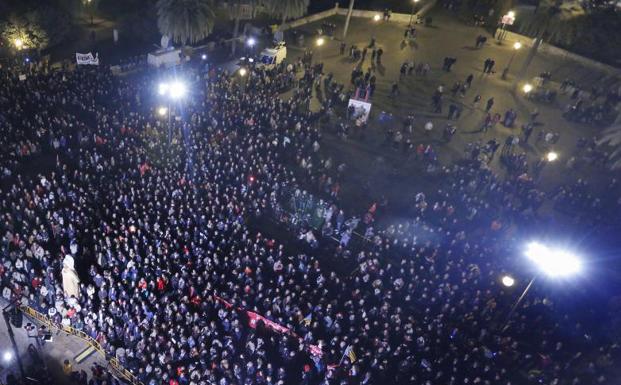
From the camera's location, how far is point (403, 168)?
28.2m

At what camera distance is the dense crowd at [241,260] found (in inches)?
643

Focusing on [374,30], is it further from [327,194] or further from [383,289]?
[383,289]

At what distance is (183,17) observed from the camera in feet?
105

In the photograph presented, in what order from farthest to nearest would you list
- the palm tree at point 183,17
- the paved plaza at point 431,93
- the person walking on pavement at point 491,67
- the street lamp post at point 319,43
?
the street lamp post at point 319,43 < the person walking on pavement at point 491,67 < the palm tree at point 183,17 < the paved plaza at point 431,93

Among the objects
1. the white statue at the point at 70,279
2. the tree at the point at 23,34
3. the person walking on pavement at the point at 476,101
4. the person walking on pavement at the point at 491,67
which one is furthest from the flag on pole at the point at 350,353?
the tree at the point at 23,34

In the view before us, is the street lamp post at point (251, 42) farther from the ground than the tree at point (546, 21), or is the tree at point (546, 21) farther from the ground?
the tree at point (546, 21)

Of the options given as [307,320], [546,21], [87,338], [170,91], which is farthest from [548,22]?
Result: [87,338]

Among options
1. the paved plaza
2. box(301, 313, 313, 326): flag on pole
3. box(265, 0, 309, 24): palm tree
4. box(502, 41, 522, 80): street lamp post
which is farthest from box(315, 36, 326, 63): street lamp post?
box(301, 313, 313, 326): flag on pole

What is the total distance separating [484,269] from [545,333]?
143 inches

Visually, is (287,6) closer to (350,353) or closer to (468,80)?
(468,80)

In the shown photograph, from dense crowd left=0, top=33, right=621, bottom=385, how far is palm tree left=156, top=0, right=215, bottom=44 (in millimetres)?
7732

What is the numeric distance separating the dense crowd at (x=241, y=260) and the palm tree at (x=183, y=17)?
7.73m

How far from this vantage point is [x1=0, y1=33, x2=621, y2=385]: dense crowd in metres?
16.3

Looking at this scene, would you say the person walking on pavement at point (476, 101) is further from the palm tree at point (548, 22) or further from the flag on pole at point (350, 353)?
the flag on pole at point (350, 353)
